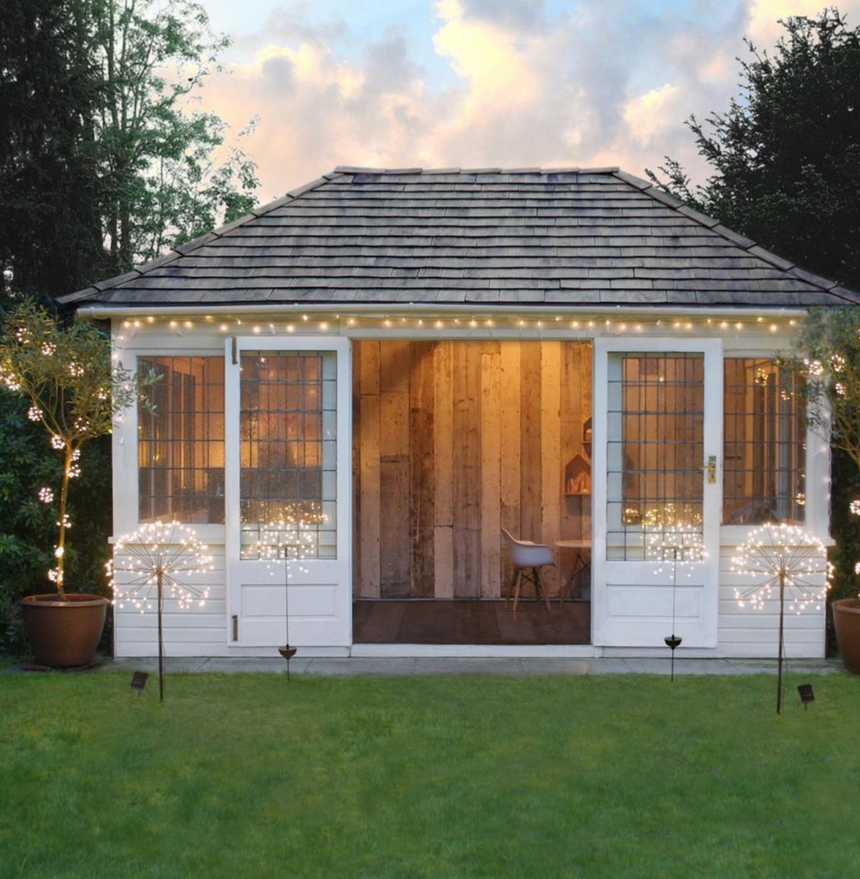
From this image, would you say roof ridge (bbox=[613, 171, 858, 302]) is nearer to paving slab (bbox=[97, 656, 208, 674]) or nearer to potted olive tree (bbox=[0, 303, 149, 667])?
potted olive tree (bbox=[0, 303, 149, 667])

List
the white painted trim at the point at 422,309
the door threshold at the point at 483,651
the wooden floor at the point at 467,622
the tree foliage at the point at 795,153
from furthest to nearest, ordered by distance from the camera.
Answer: the tree foliage at the point at 795,153, the wooden floor at the point at 467,622, the door threshold at the point at 483,651, the white painted trim at the point at 422,309

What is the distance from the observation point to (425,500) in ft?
33.4

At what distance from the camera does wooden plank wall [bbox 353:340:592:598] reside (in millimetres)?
10156

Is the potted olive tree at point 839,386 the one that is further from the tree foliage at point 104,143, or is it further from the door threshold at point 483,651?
the tree foliage at point 104,143

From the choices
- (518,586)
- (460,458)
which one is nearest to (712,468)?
(518,586)

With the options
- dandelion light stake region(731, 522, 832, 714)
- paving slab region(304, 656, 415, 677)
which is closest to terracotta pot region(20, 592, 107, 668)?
paving slab region(304, 656, 415, 677)

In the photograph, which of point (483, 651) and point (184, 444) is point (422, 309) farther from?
point (483, 651)

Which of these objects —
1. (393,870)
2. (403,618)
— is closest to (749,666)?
(403,618)

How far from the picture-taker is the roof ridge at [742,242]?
24.9 feet

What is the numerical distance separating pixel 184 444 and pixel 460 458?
3.29 metres

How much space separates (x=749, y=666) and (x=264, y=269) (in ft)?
14.4

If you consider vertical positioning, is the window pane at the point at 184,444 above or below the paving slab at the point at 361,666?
above

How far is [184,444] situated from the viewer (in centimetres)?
762

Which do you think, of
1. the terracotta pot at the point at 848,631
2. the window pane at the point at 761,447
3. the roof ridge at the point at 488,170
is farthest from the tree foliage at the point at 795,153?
the terracotta pot at the point at 848,631
